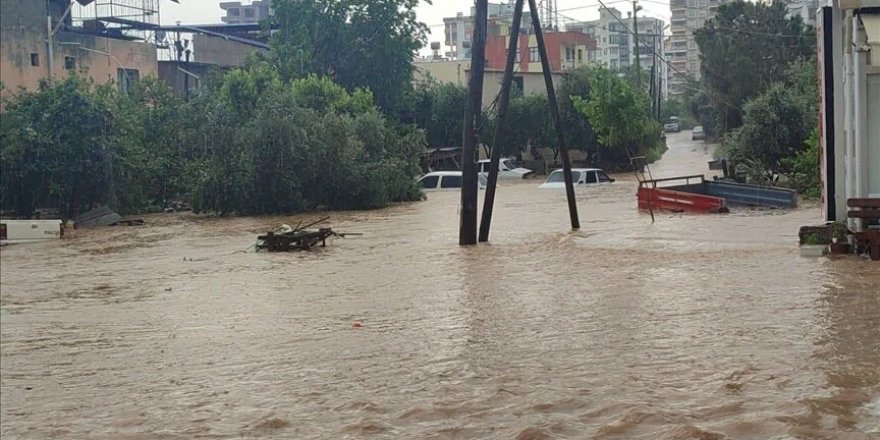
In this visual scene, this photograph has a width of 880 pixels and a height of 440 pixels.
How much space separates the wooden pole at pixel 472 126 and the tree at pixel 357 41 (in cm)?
3225

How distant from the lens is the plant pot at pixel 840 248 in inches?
647

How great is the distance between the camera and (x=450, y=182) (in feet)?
143

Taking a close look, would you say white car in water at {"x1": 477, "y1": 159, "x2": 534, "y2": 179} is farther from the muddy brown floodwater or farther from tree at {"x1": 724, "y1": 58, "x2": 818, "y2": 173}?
the muddy brown floodwater

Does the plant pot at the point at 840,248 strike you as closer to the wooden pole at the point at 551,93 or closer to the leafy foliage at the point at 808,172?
the wooden pole at the point at 551,93

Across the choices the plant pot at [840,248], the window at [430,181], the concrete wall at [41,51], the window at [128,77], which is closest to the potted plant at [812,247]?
the plant pot at [840,248]

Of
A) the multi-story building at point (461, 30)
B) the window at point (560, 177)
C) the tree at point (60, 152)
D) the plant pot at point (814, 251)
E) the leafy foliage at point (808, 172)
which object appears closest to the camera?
the tree at point (60, 152)

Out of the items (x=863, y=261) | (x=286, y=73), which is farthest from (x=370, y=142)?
(x=863, y=261)

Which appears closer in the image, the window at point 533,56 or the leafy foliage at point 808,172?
the leafy foliage at point 808,172

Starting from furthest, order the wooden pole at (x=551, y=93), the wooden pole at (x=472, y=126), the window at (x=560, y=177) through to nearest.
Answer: the window at (x=560, y=177), the wooden pole at (x=551, y=93), the wooden pole at (x=472, y=126)

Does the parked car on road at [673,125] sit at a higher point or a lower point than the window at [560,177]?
higher

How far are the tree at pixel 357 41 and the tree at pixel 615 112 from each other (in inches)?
377

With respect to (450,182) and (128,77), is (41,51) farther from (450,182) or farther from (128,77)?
(450,182)

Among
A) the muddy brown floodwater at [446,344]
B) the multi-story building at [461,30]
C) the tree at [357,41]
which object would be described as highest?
the multi-story building at [461,30]

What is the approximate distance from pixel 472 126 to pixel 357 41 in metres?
34.0
